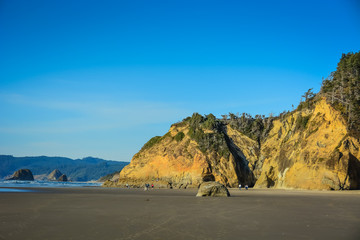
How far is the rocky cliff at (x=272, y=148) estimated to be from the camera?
41062 millimetres

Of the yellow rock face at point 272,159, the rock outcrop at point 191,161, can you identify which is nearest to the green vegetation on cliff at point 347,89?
the yellow rock face at point 272,159

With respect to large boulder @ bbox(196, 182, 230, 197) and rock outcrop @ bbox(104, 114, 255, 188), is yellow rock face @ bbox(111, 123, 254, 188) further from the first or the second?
large boulder @ bbox(196, 182, 230, 197)

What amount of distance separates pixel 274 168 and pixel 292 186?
A: 10.6 m

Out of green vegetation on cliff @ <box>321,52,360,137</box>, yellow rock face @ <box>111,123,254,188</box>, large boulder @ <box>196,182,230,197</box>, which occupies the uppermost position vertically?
green vegetation on cliff @ <box>321,52,360,137</box>

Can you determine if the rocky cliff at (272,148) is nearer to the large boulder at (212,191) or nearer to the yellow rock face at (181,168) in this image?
the yellow rock face at (181,168)

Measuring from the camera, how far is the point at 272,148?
62.8 metres

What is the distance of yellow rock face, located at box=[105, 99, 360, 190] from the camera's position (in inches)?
1581

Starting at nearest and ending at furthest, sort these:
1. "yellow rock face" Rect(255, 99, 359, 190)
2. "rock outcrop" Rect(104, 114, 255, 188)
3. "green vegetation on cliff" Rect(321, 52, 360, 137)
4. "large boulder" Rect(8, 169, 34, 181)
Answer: "yellow rock face" Rect(255, 99, 359, 190) < "green vegetation on cliff" Rect(321, 52, 360, 137) < "rock outcrop" Rect(104, 114, 255, 188) < "large boulder" Rect(8, 169, 34, 181)

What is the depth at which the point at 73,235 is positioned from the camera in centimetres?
891

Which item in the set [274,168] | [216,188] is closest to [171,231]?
[216,188]

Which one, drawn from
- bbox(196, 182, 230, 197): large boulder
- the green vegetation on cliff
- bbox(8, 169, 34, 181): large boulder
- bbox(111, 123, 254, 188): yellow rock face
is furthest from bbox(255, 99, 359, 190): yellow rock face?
bbox(8, 169, 34, 181): large boulder

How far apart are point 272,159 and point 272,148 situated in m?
4.95

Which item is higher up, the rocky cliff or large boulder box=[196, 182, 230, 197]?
the rocky cliff

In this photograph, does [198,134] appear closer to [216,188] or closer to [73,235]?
[216,188]
